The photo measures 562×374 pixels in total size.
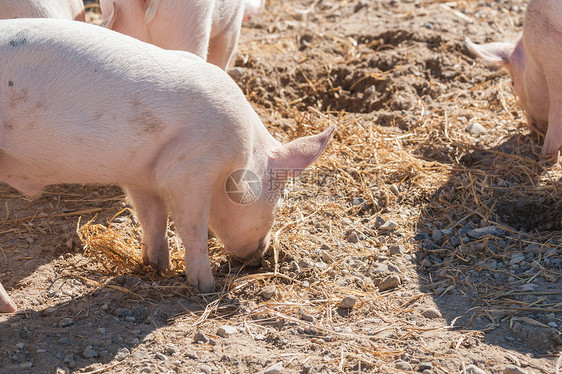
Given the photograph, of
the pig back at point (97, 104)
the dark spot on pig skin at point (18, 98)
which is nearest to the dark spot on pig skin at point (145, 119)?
the pig back at point (97, 104)

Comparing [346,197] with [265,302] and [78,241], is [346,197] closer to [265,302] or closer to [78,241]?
[265,302]

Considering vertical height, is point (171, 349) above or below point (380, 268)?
above

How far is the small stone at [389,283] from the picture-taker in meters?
4.18

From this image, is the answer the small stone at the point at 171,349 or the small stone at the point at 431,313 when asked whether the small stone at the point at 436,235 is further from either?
the small stone at the point at 171,349

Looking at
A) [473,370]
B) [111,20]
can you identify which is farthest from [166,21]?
[473,370]

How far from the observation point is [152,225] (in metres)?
4.30

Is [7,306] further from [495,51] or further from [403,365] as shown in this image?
[495,51]

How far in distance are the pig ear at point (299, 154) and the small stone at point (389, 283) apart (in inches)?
32.9

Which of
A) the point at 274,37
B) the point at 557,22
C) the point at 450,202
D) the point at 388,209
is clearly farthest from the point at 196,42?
the point at 274,37

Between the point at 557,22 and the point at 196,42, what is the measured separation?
2.73m

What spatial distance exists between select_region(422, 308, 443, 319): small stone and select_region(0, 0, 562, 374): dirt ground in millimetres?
11

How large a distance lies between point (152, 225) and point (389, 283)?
4.90 ft

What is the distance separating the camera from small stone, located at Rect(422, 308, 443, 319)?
3.86 metres

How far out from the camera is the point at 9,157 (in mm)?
3641
